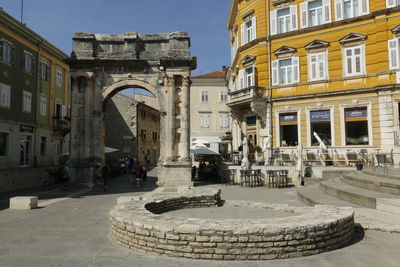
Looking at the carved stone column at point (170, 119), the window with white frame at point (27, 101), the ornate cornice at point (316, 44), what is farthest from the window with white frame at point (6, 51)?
the ornate cornice at point (316, 44)

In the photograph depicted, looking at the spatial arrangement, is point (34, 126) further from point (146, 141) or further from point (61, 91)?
point (146, 141)

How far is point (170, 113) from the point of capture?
1973 centimetres

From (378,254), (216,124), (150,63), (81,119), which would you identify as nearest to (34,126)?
(81,119)

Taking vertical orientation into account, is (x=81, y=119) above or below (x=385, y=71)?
below

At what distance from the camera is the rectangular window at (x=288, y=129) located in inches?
945

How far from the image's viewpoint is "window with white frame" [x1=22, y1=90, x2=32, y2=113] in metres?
25.8

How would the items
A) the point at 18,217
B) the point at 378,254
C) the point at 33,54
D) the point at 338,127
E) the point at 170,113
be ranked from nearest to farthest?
the point at 378,254
the point at 18,217
the point at 170,113
the point at 338,127
the point at 33,54

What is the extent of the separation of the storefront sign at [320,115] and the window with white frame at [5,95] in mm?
23304

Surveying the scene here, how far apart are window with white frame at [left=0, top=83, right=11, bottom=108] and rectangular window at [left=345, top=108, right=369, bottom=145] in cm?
2539

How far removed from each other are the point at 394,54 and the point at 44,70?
1140 inches

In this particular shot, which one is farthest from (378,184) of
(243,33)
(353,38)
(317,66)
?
(243,33)

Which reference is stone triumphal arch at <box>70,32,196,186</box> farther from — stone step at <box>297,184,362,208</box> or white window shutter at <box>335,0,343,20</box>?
white window shutter at <box>335,0,343,20</box>

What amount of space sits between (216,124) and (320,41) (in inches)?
865

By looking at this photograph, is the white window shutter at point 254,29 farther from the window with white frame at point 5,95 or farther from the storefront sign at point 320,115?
the window with white frame at point 5,95
